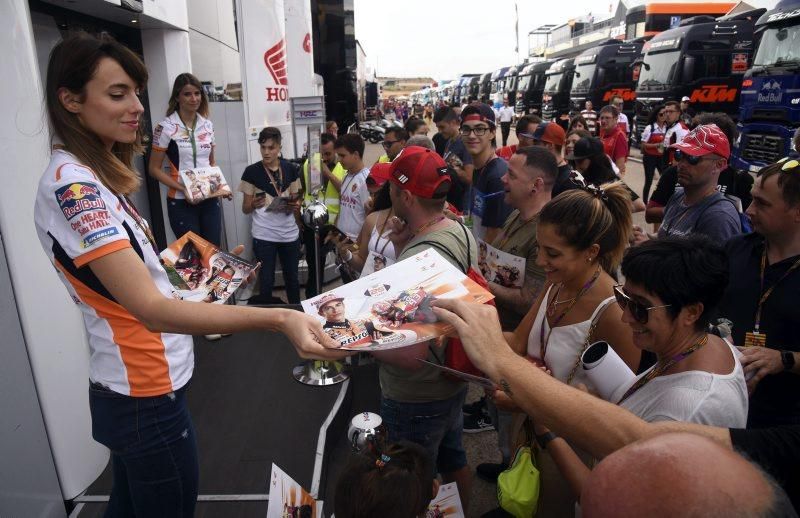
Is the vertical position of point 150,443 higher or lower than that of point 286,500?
higher

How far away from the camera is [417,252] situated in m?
2.08

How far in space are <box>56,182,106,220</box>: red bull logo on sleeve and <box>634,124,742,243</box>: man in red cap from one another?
2913 mm

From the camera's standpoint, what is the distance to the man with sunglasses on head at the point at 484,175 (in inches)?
160

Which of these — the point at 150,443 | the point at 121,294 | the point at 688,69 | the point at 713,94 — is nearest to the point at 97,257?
the point at 121,294

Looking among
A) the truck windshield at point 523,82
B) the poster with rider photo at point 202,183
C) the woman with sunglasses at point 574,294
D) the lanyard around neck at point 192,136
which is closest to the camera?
the woman with sunglasses at point 574,294

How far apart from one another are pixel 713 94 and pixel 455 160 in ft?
40.8

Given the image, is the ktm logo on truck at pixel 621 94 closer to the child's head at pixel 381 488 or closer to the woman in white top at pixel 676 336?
the woman in white top at pixel 676 336

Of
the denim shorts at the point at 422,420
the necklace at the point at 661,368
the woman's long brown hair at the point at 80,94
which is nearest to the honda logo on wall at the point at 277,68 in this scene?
the woman's long brown hair at the point at 80,94

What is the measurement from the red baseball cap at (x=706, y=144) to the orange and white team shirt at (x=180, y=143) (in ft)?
13.2

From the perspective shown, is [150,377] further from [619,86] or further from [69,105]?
[619,86]

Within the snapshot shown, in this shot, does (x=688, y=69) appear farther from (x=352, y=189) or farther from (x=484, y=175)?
(x=352, y=189)

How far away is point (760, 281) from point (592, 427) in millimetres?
1612

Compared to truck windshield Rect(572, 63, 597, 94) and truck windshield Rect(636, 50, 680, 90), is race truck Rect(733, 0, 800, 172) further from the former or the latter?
truck windshield Rect(572, 63, 597, 94)

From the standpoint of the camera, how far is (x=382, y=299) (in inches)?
63.0
